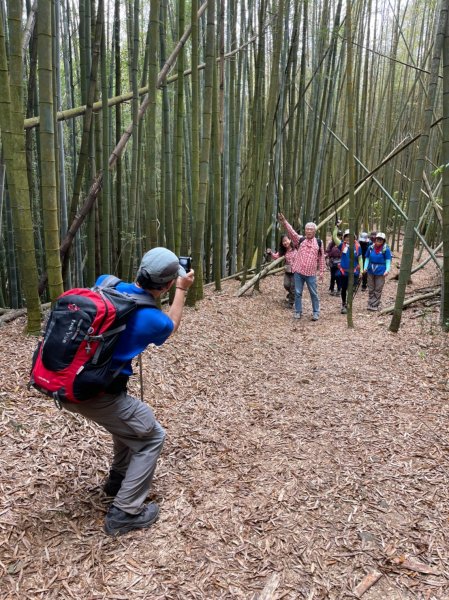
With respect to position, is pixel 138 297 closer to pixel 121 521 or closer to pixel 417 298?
pixel 121 521

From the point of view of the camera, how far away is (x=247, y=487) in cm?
212

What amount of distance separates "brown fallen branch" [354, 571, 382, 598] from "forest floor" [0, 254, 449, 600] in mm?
11

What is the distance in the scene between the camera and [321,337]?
4.63 m

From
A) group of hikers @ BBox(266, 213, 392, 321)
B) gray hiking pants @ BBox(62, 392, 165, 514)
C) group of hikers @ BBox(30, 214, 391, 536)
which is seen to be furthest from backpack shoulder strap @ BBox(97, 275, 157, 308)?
group of hikers @ BBox(266, 213, 392, 321)

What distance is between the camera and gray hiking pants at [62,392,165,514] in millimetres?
1673

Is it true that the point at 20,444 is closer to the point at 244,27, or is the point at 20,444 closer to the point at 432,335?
the point at 432,335

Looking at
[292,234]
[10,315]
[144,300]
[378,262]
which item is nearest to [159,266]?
[144,300]

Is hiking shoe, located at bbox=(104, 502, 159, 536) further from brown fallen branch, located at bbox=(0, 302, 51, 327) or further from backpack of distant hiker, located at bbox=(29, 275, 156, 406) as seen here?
brown fallen branch, located at bbox=(0, 302, 51, 327)

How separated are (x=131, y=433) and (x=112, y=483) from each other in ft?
1.22

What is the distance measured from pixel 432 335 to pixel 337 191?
8022 millimetres

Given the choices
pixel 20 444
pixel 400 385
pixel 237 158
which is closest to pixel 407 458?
pixel 400 385

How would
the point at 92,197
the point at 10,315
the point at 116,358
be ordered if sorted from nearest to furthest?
the point at 116,358 → the point at 10,315 → the point at 92,197

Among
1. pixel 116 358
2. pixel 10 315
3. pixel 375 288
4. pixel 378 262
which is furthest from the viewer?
pixel 375 288

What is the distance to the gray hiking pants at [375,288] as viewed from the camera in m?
5.62
